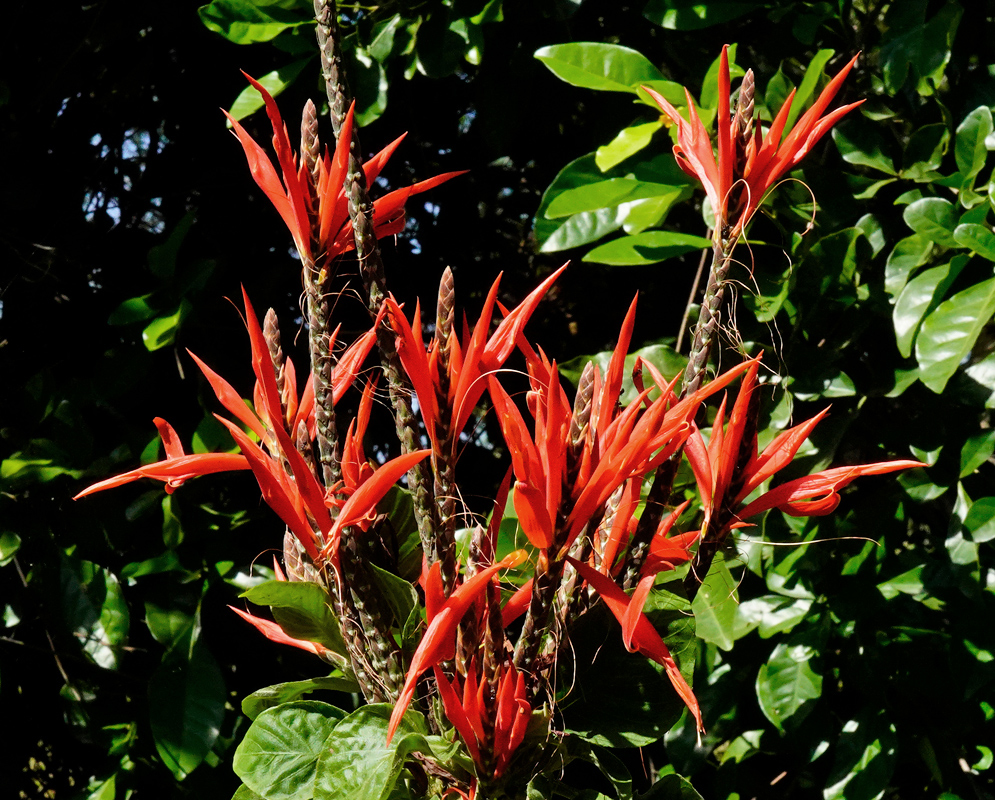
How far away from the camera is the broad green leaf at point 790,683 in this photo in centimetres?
75

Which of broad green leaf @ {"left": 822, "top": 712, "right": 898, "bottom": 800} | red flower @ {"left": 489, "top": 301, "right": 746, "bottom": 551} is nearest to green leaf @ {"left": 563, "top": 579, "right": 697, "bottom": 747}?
red flower @ {"left": 489, "top": 301, "right": 746, "bottom": 551}

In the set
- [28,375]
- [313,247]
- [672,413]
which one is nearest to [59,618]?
[28,375]

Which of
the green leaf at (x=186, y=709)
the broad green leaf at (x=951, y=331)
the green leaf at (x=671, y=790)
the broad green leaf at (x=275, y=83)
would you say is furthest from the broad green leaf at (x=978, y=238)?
the green leaf at (x=186, y=709)

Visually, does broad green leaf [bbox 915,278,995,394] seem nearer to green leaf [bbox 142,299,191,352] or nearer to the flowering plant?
the flowering plant

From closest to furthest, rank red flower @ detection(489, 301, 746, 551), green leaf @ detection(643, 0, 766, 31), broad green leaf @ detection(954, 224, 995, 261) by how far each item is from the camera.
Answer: red flower @ detection(489, 301, 746, 551) < broad green leaf @ detection(954, 224, 995, 261) < green leaf @ detection(643, 0, 766, 31)

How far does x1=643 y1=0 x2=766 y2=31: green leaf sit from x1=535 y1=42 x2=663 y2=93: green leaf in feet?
0.17

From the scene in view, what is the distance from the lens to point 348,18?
0.87 metres

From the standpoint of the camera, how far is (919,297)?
675 mm

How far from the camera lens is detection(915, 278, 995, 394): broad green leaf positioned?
63cm

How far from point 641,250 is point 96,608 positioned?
0.59m

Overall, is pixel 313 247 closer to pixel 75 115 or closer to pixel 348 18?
pixel 348 18

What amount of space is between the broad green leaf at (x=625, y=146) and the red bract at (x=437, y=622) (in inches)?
17.8

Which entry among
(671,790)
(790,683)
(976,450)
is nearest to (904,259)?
(976,450)

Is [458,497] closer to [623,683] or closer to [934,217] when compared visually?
[623,683]
